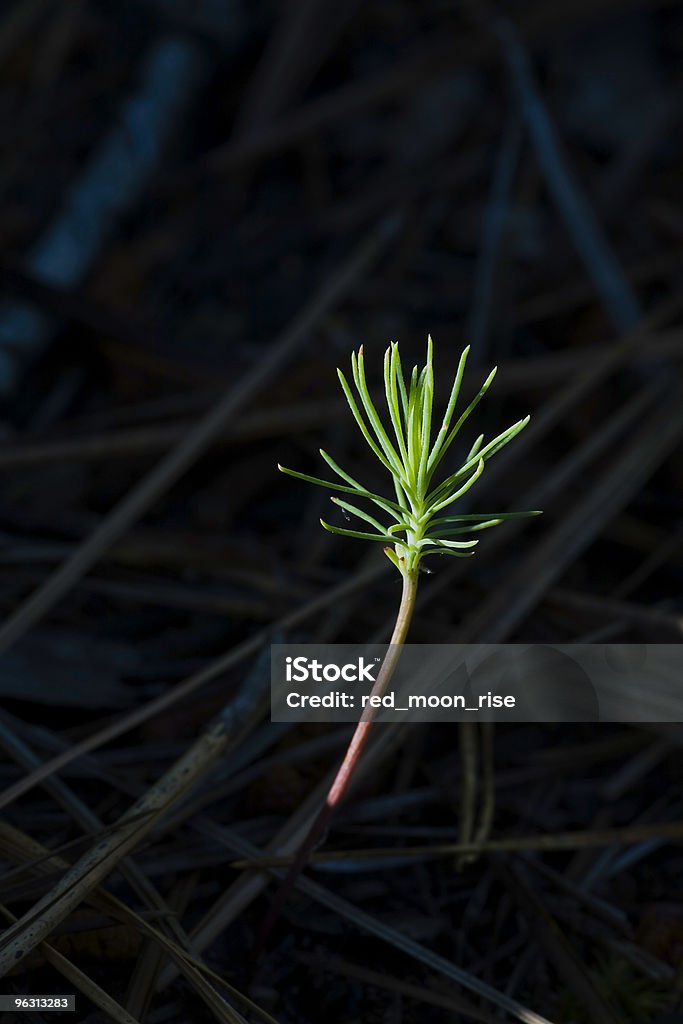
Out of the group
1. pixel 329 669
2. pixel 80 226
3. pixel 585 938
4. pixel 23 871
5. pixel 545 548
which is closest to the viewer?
pixel 23 871

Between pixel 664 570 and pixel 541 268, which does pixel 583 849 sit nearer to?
pixel 664 570

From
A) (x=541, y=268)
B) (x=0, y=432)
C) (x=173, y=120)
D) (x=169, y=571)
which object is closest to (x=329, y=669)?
(x=169, y=571)
